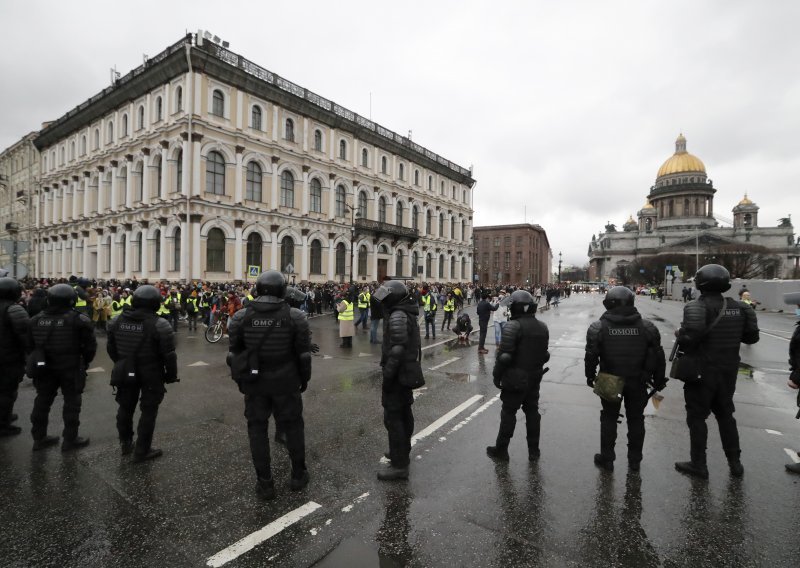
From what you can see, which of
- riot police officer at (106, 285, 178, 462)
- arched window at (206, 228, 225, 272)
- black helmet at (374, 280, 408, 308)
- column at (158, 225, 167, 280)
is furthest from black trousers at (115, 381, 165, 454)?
column at (158, 225, 167, 280)

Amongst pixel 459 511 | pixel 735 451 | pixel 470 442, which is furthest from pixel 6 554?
pixel 735 451

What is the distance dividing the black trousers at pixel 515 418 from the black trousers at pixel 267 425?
2159mm

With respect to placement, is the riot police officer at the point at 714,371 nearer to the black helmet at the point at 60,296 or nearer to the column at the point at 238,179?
the black helmet at the point at 60,296

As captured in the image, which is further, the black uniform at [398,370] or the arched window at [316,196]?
the arched window at [316,196]

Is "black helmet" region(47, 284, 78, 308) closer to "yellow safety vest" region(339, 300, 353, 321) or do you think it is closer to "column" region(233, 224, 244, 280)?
"yellow safety vest" region(339, 300, 353, 321)

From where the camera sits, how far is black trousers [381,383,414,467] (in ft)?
13.8

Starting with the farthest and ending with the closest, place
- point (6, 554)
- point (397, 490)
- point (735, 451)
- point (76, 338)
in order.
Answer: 1. point (76, 338)
2. point (735, 451)
3. point (397, 490)
4. point (6, 554)

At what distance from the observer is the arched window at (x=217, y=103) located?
88.5 feet

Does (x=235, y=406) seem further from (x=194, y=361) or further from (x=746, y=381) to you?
(x=746, y=381)

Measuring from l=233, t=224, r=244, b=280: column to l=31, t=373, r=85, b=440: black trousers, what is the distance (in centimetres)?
2425

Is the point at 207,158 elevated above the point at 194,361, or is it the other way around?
the point at 207,158

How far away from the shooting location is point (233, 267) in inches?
1099

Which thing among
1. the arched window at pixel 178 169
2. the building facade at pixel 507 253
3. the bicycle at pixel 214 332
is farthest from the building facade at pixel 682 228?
the bicycle at pixel 214 332

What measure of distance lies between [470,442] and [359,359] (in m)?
5.83
